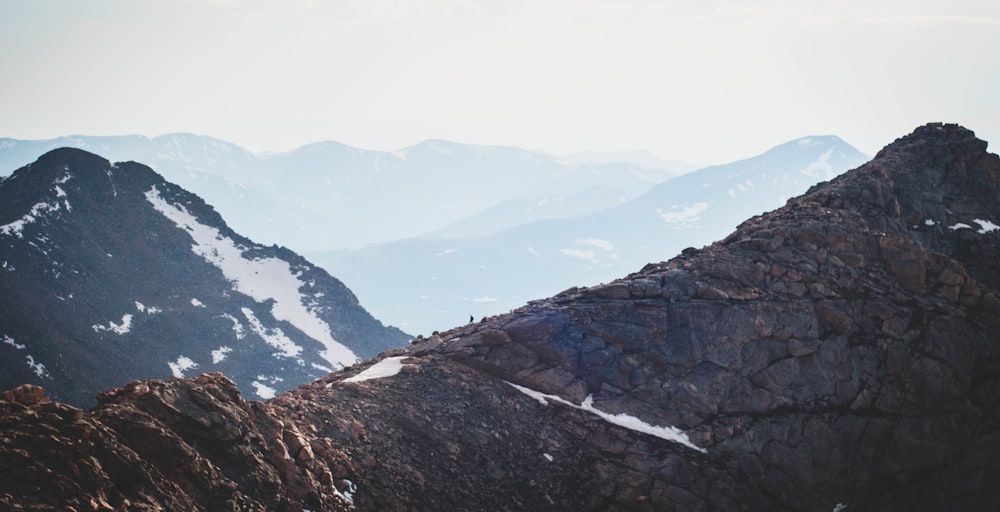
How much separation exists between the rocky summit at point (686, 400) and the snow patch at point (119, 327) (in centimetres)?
8650

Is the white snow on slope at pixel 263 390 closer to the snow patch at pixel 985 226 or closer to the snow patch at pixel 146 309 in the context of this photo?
the snow patch at pixel 146 309

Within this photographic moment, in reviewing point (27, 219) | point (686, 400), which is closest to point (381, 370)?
point (686, 400)

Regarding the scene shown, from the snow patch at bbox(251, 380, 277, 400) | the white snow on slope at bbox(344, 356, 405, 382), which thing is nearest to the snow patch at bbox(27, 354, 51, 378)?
the snow patch at bbox(251, 380, 277, 400)

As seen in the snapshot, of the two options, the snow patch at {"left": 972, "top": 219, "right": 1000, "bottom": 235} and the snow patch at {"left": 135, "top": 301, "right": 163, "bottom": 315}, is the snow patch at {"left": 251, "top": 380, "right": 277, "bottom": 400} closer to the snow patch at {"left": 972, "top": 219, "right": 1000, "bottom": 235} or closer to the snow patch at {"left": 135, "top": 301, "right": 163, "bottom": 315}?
the snow patch at {"left": 135, "top": 301, "right": 163, "bottom": 315}

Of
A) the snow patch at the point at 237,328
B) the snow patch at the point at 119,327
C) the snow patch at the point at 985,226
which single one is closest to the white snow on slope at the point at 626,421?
the snow patch at the point at 985,226

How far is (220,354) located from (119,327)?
15.6 metres

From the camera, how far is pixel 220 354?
119 meters

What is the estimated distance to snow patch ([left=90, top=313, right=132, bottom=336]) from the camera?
363 ft

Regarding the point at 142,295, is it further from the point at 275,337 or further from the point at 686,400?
the point at 686,400

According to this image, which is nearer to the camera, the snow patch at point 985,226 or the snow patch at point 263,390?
the snow patch at point 985,226

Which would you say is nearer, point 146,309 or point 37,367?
point 37,367

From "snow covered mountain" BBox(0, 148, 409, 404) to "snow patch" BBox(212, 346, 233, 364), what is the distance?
0.15 metres

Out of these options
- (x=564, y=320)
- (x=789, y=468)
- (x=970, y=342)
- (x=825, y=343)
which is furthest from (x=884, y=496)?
(x=564, y=320)

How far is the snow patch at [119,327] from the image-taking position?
363ft
